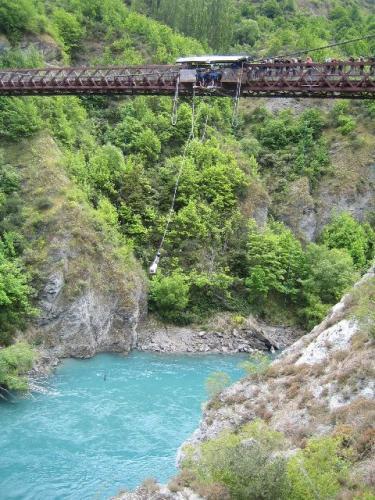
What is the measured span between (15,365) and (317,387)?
1297 cm

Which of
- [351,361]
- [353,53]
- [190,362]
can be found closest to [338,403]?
[351,361]

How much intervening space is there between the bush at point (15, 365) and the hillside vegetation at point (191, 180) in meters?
3.36

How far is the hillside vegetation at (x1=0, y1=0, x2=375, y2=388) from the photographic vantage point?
33.9m

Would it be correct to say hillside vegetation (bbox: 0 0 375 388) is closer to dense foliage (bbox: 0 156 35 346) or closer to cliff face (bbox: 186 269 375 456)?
dense foliage (bbox: 0 156 35 346)

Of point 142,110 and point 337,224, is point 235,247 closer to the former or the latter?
point 337,224

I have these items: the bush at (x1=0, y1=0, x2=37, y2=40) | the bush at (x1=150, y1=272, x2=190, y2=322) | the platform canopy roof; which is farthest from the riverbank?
the bush at (x1=0, y1=0, x2=37, y2=40)

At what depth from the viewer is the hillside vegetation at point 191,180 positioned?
3394 cm

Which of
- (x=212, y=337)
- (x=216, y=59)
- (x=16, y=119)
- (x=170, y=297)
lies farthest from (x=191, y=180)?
(x=216, y=59)

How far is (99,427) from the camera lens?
2058 centimetres

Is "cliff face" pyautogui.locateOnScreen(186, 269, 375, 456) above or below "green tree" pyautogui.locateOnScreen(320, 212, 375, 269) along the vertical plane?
above

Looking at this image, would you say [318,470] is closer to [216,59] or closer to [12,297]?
[216,59]

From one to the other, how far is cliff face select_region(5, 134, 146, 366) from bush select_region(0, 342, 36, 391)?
13.6 feet

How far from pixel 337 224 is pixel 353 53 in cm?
2895

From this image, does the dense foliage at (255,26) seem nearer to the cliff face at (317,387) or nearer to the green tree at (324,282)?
the green tree at (324,282)
